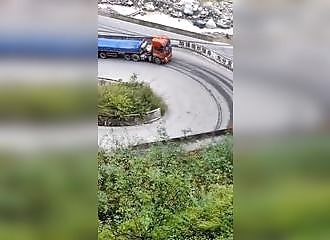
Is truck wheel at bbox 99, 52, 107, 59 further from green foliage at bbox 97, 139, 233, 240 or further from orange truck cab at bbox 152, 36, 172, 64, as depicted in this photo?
green foliage at bbox 97, 139, 233, 240

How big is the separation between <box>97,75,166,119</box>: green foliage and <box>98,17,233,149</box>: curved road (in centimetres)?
3

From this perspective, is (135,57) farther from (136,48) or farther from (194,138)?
(194,138)

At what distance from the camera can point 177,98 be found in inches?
99.8

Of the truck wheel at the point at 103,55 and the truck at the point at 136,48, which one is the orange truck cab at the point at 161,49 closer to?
the truck at the point at 136,48

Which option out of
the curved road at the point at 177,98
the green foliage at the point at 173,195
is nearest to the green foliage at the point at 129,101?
the curved road at the point at 177,98

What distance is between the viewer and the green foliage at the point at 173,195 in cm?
254

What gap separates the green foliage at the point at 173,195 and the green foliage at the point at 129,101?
162 millimetres

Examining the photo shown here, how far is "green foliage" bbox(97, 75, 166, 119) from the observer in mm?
2508
